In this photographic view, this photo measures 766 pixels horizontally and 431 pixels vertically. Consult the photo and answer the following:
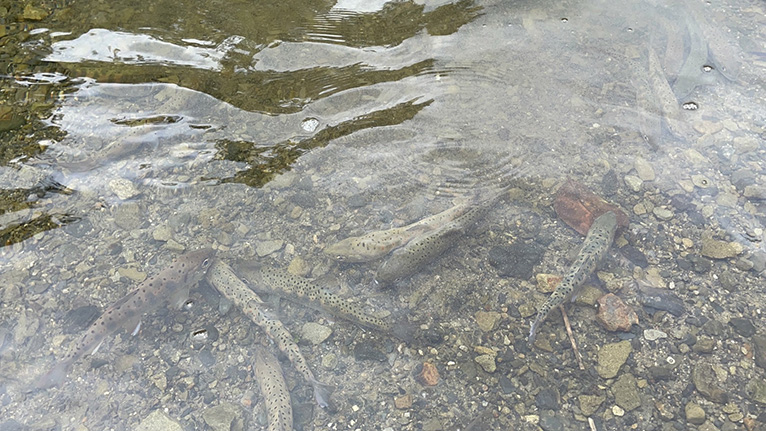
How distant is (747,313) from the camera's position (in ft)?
16.6

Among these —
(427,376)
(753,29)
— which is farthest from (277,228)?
(753,29)

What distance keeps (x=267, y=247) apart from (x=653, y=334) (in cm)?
435

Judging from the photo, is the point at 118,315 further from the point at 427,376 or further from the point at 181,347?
the point at 427,376

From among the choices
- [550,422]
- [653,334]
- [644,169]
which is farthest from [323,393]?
[644,169]

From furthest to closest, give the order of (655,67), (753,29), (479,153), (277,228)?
(753,29) < (655,67) < (479,153) < (277,228)

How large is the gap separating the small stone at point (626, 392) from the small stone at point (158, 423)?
4.20m

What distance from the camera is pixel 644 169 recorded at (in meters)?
6.20

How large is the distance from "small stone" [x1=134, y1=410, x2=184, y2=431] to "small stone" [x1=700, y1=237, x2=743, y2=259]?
5907 mm

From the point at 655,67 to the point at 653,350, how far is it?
441 cm

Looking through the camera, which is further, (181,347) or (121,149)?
(121,149)

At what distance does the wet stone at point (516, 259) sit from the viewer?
5.54 meters

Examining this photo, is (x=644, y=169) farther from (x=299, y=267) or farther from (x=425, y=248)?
(x=299, y=267)

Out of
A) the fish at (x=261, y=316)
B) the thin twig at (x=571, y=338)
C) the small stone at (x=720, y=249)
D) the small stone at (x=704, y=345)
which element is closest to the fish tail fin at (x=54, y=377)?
the fish at (x=261, y=316)

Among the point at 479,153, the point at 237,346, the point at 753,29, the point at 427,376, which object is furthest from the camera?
the point at 753,29
